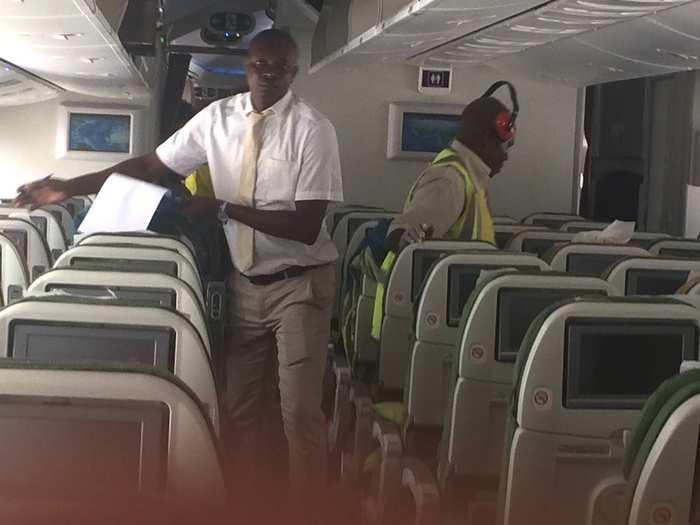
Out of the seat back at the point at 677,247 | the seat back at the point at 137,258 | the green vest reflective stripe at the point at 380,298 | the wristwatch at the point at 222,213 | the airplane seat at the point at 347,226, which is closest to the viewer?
the seat back at the point at 137,258

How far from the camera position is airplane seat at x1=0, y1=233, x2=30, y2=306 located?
14.5 feet

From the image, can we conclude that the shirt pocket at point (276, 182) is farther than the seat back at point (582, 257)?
No

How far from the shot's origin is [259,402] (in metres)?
4.39

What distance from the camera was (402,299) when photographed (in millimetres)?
5031

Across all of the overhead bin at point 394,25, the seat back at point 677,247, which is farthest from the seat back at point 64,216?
the seat back at point 677,247

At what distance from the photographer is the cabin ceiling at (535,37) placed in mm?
4965

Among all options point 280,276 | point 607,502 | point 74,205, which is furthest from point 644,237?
point 607,502

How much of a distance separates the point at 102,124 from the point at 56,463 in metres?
7.23

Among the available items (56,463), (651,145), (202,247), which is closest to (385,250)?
(202,247)

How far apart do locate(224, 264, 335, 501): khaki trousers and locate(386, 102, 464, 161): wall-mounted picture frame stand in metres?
4.50

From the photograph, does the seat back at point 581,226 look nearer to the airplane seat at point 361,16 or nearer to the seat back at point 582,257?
the airplane seat at point 361,16

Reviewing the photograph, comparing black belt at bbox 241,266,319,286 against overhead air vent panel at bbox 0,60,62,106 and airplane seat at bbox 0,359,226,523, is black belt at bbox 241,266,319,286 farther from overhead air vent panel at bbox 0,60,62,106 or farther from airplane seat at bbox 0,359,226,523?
overhead air vent panel at bbox 0,60,62,106

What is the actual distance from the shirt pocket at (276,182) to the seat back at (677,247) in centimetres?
260

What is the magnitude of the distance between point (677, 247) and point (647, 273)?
1990mm
